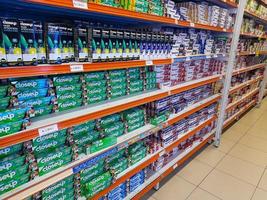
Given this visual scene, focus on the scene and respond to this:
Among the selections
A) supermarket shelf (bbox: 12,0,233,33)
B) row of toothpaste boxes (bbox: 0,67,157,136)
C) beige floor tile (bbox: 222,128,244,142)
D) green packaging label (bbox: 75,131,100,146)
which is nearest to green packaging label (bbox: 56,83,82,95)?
row of toothpaste boxes (bbox: 0,67,157,136)

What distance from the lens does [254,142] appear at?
11.1 feet

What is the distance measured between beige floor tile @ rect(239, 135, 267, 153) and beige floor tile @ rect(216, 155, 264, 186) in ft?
2.03

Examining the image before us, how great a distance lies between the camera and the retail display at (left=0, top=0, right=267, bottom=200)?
3.36ft

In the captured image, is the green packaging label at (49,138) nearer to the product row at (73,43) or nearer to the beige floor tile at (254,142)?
the product row at (73,43)

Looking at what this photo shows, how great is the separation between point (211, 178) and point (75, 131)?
184 centimetres

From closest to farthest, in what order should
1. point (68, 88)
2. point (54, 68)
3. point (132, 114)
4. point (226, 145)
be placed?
point (54, 68) → point (68, 88) → point (132, 114) → point (226, 145)

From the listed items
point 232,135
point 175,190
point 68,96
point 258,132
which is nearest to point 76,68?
point 68,96

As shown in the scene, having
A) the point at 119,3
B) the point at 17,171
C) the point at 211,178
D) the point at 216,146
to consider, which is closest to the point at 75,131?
the point at 17,171

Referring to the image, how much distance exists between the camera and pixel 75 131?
55.6 inches

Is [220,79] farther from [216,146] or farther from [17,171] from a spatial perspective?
[17,171]

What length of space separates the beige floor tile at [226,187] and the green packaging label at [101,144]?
1.38 m

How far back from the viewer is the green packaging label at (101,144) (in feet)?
4.50

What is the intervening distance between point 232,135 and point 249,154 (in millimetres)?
601

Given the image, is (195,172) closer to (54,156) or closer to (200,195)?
(200,195)
